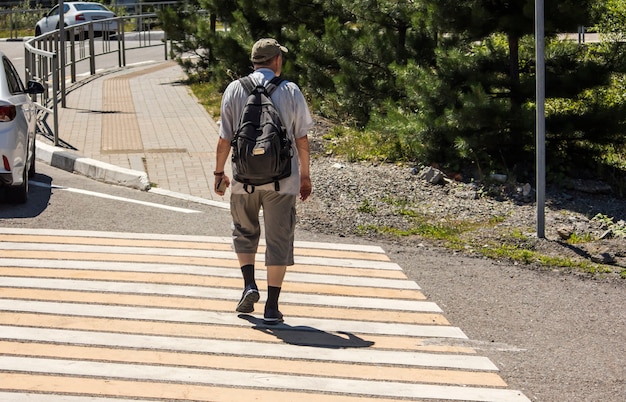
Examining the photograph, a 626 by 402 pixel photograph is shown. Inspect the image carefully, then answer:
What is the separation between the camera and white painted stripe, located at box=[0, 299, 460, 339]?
708 cm

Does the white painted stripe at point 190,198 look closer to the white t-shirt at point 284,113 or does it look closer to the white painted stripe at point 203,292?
the white painted stripe at point 203,292

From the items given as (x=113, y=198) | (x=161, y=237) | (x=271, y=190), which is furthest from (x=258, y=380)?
(x=113, y=198)

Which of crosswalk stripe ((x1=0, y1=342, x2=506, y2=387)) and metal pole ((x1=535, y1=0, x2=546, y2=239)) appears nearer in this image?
crosswalk stripe ((x1=0, y1=342, x2=506, y2=387))

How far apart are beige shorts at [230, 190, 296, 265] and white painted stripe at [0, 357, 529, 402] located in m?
1.04

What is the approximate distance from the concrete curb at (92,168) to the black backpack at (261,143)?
5889mm

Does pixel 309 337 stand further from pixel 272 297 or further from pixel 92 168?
pixel 92 168

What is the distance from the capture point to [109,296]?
766 centimetres

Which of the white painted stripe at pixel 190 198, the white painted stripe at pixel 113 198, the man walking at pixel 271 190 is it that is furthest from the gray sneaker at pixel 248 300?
the white painted stripe at pixel 190 198

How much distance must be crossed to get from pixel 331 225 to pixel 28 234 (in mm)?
2760

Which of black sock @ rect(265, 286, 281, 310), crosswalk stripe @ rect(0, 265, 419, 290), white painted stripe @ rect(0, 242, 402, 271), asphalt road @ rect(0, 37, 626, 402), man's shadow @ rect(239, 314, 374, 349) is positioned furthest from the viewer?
white painted stripe @ rect(0, 242, 402, 271)

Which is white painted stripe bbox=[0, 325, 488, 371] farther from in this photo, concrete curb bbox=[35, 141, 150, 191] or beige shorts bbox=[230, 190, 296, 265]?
concrete curb bbox=[35, 141, 150, 191]

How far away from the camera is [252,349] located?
21.5 ft

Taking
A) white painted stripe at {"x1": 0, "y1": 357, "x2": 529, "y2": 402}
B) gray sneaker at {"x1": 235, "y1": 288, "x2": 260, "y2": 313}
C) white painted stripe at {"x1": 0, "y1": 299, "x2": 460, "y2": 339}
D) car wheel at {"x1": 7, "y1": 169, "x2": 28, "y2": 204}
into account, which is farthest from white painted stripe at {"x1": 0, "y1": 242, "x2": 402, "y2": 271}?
white painted stripe at {"x1": 0, "y1": 357, "x2": 529, "y2": 402}

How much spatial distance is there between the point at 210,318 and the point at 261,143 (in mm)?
1316
